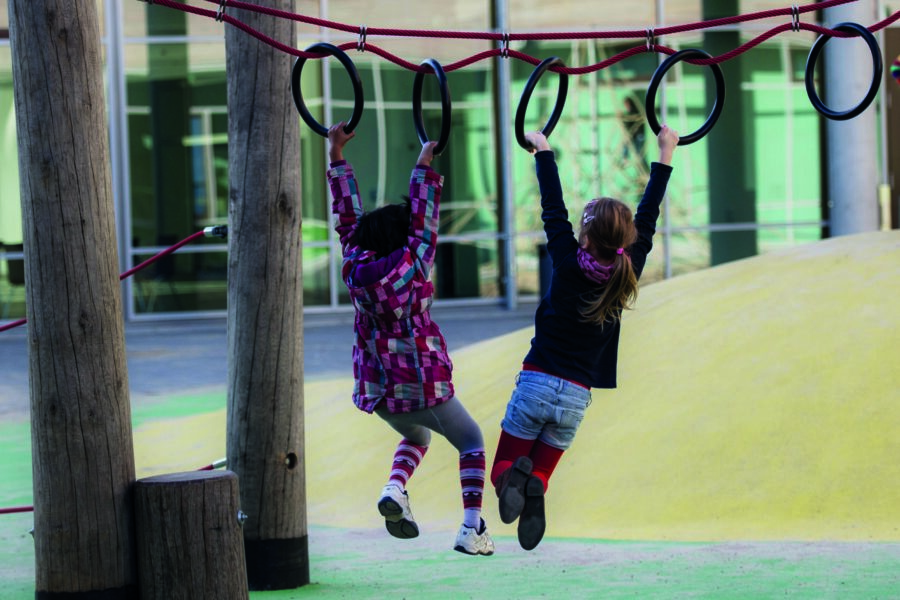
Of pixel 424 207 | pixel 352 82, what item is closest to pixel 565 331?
pixel 424 207

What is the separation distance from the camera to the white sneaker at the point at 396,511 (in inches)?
178

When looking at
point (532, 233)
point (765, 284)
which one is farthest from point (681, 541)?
point (532, 233)

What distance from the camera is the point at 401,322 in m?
4.42

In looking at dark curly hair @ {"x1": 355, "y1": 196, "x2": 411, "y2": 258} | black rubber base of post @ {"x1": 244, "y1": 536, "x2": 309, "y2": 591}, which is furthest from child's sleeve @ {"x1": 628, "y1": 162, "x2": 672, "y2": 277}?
black rubber base of post @ {"x1": 244, "y1": 536, "x2": 309, "y2": 591}

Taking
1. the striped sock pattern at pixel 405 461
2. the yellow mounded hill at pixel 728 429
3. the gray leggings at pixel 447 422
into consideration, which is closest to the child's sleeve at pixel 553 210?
the gray leggings at pixel 447 422

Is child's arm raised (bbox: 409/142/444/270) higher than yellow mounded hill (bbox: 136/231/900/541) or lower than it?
higher

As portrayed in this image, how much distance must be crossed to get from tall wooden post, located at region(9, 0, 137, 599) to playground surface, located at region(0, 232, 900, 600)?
5.30ft

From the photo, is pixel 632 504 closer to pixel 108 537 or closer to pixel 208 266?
pixel 108 537

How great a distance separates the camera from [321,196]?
65.9 feet

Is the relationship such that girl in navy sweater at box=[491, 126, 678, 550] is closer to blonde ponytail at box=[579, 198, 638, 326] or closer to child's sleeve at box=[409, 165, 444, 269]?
blonde ponytail at box=[579, 198, 638, 326]

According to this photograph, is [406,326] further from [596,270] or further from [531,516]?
[531,516]

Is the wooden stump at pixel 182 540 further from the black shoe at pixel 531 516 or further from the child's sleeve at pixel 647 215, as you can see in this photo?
the child's sleeve at pixel 647 215

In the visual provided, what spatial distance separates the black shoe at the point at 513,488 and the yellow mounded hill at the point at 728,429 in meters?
3.02

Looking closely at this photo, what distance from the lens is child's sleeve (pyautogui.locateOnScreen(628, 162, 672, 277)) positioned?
460cm
